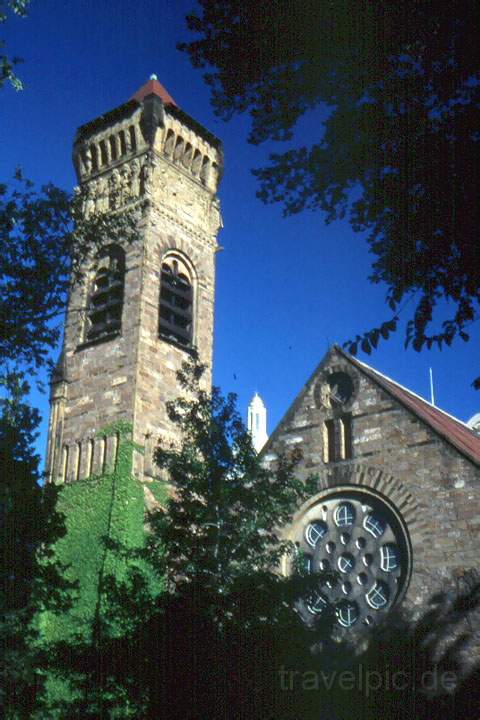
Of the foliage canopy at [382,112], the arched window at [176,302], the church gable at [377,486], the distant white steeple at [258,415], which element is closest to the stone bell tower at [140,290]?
the arched window at [176,302]

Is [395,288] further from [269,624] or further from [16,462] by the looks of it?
[16,462]

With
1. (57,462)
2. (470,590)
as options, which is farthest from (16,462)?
(470,590)

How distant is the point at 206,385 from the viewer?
27.0 metres

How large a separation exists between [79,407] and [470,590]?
1410 centimetres

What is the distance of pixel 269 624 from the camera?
38.9 ft

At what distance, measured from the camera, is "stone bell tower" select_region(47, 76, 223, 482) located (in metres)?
24.4

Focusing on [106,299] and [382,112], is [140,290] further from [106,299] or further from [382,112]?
[382,112]

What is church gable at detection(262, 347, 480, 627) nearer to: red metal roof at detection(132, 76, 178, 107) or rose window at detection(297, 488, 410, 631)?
rose window at detection(297, 488, 410, 631)

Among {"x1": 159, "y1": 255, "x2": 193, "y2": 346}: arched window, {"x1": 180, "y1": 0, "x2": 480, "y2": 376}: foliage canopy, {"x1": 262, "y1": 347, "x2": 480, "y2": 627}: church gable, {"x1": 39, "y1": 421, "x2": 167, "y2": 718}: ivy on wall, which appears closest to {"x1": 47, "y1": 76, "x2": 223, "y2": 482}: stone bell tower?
{"x1": 159, "y1": 255, "x2": 193, "y2": 346}: arched window
